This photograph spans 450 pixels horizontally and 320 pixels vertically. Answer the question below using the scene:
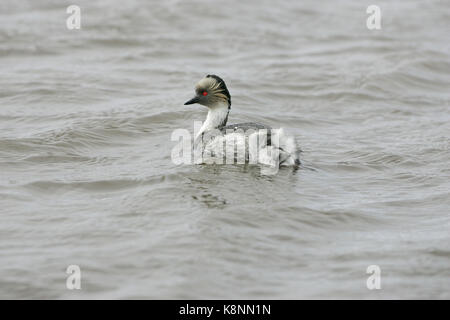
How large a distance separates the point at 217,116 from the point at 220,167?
0.93 meters

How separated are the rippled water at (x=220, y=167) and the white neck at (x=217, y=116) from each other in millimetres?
567

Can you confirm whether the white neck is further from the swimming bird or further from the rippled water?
the rippled water

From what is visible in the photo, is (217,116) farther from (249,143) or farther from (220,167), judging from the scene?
(249,143)

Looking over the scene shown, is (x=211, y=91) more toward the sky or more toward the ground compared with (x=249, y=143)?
more toward the sky

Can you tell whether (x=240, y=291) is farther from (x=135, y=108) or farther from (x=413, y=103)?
(x=413, y=103)

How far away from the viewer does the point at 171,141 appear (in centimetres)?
931

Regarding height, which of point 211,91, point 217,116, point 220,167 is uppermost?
point 211,91

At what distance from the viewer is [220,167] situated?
318 inches

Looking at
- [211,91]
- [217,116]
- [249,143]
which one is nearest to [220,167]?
[249,143]

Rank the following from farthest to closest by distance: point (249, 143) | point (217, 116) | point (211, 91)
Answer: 1. point (217, 116)
2. point (211, 91)
3. point (249, 143)

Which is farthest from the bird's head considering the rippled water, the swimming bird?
the rippled water

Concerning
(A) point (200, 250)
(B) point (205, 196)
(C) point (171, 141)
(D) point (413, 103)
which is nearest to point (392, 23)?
(D) point (413, 103)

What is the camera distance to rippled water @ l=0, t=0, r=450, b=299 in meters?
5.83
